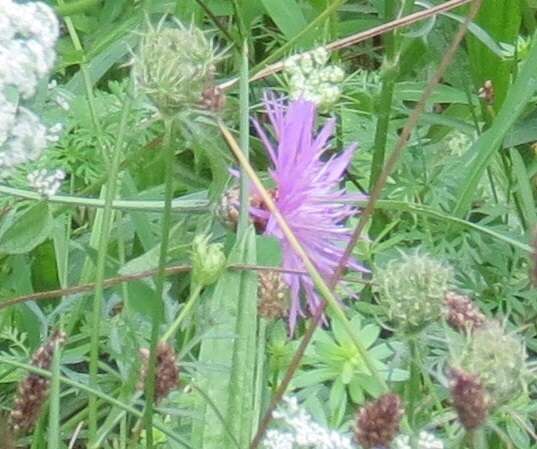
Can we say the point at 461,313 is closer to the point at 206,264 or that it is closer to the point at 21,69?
the point at 206,264

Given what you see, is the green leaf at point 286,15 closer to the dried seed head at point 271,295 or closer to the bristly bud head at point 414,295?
the dried seed head at point 271,295

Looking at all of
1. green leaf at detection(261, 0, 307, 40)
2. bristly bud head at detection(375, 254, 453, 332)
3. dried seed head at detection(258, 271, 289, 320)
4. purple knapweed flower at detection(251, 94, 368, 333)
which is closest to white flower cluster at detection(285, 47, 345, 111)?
purple knapweed flower at detection(251, 94, 368, 333)

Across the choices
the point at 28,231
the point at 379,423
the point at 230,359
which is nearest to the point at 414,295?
the point at 379,423

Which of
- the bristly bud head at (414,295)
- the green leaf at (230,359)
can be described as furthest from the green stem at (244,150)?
the bristly bud head at (414,295)

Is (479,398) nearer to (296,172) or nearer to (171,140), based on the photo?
(171,140)

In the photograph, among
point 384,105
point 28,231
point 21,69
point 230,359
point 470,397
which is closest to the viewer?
point 470,397

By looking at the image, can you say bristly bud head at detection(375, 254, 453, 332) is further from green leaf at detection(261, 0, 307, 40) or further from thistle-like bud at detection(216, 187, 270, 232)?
green leaf at detection(261, 0, 307, 40)
